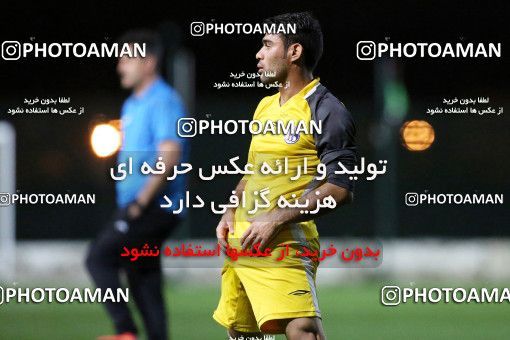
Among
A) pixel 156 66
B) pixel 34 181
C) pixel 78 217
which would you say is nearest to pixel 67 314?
pixel 78 217

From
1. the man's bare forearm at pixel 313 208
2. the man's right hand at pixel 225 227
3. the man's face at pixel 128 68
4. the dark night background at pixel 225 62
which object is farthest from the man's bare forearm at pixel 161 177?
the man's bare forearm at pixel 313 208

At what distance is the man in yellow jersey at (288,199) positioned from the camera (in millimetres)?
5738

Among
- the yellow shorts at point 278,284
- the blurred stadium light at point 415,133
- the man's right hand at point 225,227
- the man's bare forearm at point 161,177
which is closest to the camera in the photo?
the yellow shorts at point 278,284

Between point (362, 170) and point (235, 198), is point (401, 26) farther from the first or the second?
point (235, 198)

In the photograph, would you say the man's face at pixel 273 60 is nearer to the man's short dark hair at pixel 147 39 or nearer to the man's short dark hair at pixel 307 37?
the man's short dark hair at pixel 307 37

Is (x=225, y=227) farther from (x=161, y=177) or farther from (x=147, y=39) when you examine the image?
(x=147, y=39)

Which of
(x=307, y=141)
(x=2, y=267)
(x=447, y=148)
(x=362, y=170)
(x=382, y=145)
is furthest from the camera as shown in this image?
(x=447, y=148)

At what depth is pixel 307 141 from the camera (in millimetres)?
5836

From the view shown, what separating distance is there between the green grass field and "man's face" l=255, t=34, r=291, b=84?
1.57 metres

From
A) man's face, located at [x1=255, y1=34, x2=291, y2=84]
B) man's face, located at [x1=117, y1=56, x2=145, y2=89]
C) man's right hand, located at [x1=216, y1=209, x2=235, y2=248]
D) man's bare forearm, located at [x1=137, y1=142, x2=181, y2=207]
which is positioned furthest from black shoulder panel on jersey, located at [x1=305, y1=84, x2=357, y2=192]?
man's face, located at [x1=117, y1=56, x2=145, y2=89]

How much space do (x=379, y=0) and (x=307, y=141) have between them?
132 centimetres

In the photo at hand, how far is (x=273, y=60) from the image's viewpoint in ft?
19.9

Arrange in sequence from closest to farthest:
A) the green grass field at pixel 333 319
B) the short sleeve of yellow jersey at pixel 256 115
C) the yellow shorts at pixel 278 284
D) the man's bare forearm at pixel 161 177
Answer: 1. the yellow shorts at pixel 278 284
2. the short sleeve of yellow jersey at pixel 256 115
3. the man's bare forearm at pixel 161 177
4. the green grass field at pixel 333 319

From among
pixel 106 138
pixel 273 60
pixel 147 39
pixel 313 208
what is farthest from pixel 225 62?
pixel 313 208
